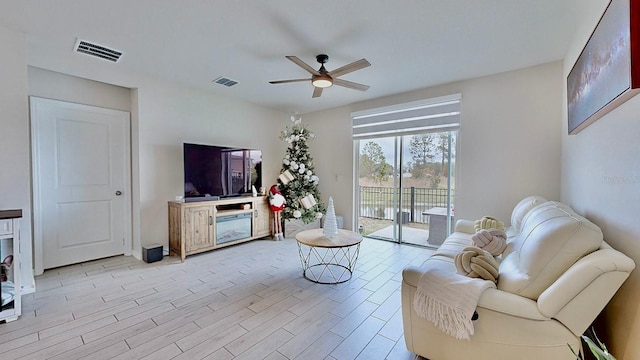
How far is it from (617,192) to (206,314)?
9.92 feet

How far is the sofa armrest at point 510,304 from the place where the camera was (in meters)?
1.34

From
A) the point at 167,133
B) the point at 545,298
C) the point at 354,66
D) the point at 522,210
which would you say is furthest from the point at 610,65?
the point at 167,133

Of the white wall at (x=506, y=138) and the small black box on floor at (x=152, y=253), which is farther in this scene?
the small black box on floor at (x=152, y=253)

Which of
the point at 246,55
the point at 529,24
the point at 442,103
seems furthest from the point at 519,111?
the point at 246,55

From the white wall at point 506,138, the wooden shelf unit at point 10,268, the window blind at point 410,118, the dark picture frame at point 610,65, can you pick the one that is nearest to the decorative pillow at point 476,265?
the dark picture frame at point 610,65

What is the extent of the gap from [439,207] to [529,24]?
8.54 ft

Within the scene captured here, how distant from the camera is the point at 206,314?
7.65ft

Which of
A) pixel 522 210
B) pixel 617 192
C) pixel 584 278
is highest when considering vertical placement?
pixel 617 192

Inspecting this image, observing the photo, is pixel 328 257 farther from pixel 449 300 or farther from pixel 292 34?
pixel 292 34

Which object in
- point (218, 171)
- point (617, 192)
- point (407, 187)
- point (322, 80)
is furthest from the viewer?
point (407, 187)

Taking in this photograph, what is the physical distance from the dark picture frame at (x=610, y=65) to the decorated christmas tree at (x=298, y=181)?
3.62 metres

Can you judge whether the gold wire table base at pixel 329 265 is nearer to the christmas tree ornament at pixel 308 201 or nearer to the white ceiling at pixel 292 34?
the christmas tree ornament at pixel 308 201

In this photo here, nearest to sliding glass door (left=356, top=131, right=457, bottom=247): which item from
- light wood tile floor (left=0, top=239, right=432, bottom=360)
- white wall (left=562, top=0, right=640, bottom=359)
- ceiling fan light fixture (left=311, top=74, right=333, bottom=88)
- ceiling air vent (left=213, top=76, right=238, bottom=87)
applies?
light wood tile floor (left=0, top=239, right=432, bottom=360)

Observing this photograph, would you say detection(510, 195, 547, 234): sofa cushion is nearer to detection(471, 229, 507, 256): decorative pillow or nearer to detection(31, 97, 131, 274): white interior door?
detection(471, 229, 507, 256): decorative pillow
